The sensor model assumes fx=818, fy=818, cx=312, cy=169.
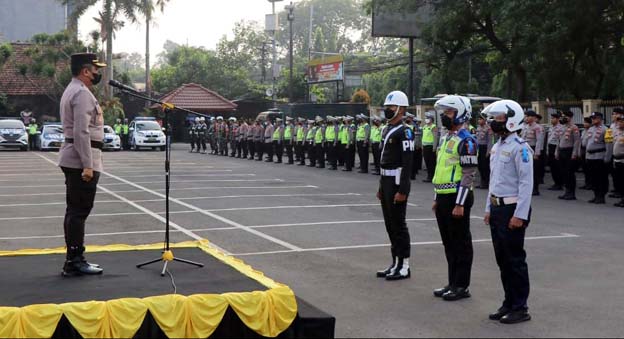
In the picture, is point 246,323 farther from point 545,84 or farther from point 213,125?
point 213,125

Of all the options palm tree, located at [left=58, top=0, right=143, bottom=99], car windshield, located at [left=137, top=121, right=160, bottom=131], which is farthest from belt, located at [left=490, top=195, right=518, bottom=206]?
palm tree, located at [left=58, top=0, right=143, bottom=99]

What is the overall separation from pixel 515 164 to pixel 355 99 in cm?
4182

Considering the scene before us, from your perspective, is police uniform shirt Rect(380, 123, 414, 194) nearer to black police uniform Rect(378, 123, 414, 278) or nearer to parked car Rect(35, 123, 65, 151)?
black police uniform Rect(378, 123, 414, 278)

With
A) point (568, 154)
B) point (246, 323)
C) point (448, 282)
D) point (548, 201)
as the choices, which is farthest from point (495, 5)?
point (246, 323)

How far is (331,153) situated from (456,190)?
21300mm

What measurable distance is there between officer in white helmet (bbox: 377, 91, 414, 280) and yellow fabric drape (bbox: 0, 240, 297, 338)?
8.38 feet

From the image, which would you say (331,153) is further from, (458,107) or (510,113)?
(510,113)

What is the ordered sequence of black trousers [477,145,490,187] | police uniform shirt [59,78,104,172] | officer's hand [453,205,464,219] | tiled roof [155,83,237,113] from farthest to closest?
tiled roof [155,83,237,113] → black trousers [477,145,490,187] → officer's hand [453,205,464,219] → police uniform shirt [59,78,104,172]

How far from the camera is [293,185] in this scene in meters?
21.8

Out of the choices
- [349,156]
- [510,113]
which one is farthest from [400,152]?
[349,156]

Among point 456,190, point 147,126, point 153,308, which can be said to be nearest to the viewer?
point 153,308

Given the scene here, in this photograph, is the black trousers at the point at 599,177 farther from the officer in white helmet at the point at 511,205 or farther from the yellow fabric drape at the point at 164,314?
the yellow fabric drape at the point at 164,314

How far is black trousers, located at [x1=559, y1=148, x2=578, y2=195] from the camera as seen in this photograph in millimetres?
18750

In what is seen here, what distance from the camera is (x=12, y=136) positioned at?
42562 mm
